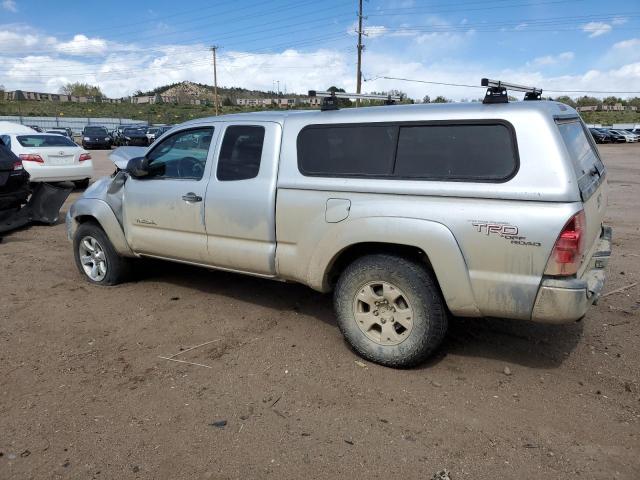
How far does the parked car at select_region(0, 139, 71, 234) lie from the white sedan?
290 cm

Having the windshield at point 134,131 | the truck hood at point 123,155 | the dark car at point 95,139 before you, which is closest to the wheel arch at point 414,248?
the truck hood at point 123,155

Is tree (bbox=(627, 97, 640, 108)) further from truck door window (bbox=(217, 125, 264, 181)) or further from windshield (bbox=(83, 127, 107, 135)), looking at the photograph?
truck door window (bbox=(217, 125, 264, 181))

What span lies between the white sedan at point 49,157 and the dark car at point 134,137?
2600 centimetres

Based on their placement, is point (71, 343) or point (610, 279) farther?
point (610, 279)

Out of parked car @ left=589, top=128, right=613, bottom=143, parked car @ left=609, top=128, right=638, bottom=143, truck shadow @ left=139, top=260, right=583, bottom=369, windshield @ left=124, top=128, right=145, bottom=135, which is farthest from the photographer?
parked car @ left=609, top=128, right=638, bottom=143

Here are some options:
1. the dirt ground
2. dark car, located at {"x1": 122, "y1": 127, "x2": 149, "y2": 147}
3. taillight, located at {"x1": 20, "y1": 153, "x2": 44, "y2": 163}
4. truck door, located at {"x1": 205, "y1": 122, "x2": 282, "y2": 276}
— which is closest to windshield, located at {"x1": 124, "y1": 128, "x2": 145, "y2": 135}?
dark car, located at {"x1": 122, "y1": 127, "x2": 149, "y2": 147}

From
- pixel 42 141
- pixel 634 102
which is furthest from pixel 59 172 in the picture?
pixel 634 102

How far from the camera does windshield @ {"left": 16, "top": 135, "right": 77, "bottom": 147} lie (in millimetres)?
12688

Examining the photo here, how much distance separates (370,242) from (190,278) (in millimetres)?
2969

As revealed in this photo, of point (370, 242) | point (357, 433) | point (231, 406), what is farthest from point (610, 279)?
point (231, 406)

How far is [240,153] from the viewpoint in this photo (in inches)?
180

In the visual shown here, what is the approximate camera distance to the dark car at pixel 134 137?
3839cm

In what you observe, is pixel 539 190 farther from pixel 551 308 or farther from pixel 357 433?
pixel 357 433

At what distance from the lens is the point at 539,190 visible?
3.19 m
